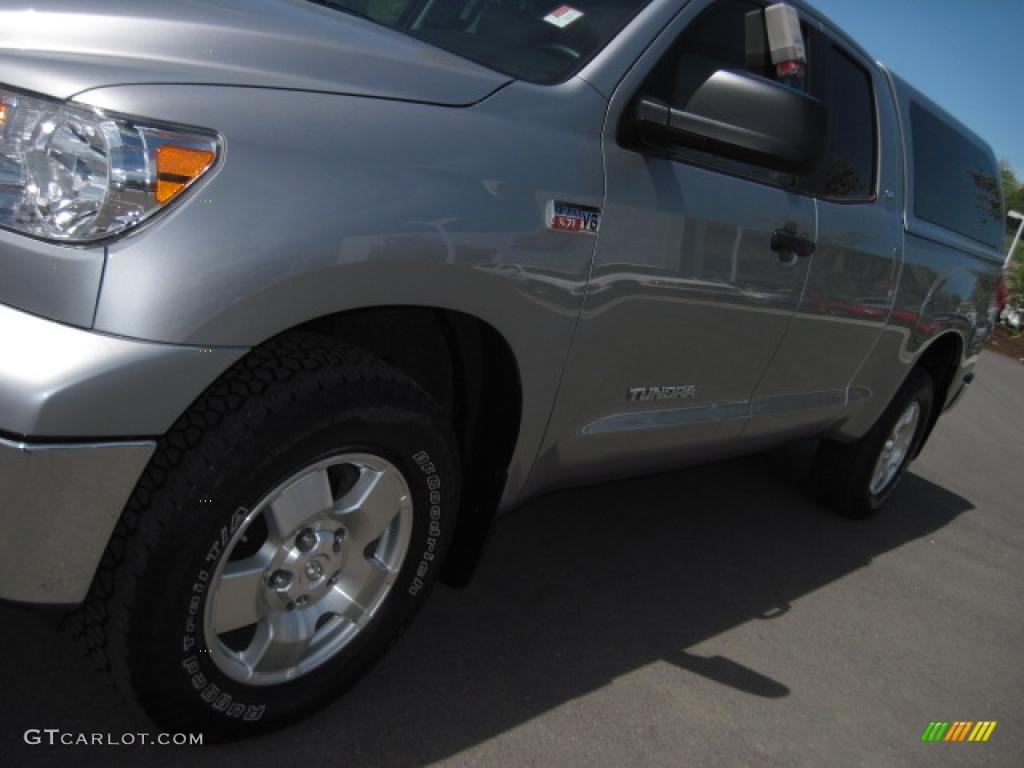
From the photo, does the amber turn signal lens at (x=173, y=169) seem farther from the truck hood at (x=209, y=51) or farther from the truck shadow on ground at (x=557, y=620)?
the truck shadow on ground at (x=557, y=620)

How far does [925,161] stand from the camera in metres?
3.96

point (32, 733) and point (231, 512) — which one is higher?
point (231, 512)

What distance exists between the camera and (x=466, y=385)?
7.39 ft

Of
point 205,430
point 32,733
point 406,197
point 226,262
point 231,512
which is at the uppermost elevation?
point 406,197

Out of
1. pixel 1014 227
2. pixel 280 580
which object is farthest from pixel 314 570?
pixel 1014 227

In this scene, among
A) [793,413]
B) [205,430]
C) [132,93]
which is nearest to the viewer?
[132,93]

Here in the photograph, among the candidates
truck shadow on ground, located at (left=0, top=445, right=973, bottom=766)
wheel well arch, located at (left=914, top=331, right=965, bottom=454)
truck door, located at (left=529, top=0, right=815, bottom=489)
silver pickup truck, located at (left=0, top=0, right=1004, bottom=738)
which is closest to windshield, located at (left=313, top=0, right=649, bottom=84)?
silver pickup truck, located at (left=0, top=0, right=1004, bottom=738)

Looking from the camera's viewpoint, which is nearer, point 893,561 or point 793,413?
point 793,413

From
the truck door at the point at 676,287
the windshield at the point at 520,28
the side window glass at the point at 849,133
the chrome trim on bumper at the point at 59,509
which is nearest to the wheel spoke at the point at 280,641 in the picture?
the chrome trim on bumper at the point at 59,509

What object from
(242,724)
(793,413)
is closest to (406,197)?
(242,724)

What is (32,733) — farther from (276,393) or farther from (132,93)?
(132,93)

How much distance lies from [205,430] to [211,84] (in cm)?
57

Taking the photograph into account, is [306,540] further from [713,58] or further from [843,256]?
[843,256]

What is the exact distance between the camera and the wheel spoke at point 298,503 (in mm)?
1785
